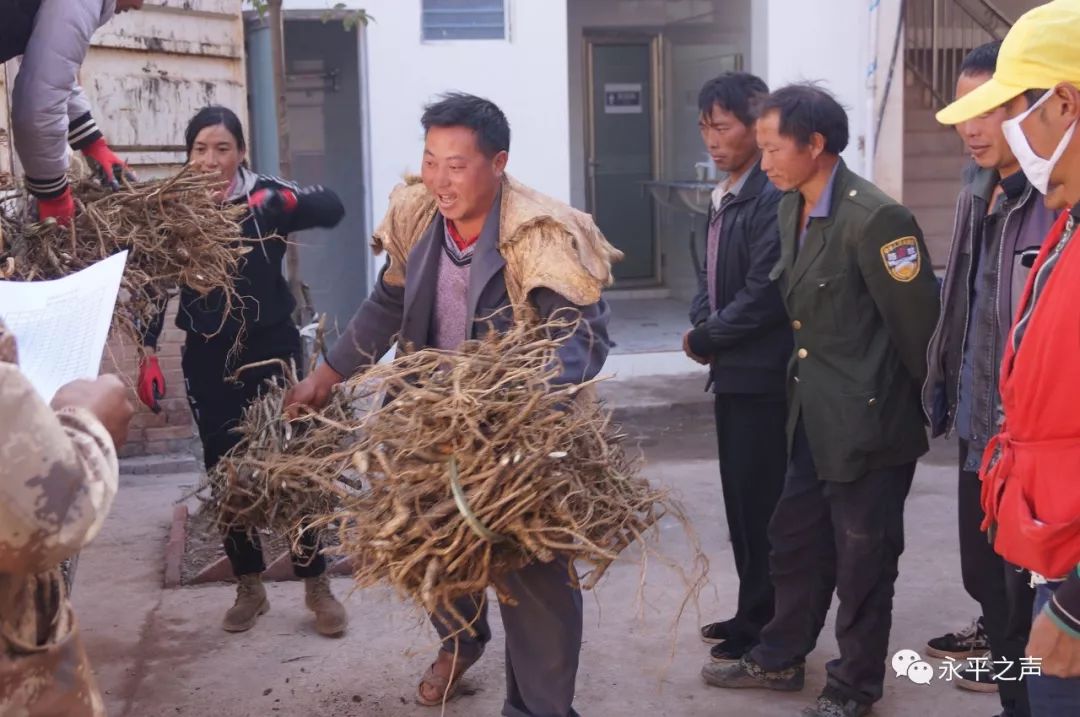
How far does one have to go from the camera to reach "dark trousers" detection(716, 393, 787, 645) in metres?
4.26

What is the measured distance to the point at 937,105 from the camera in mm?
10328

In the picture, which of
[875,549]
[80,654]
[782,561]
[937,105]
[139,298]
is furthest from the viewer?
[937,105]

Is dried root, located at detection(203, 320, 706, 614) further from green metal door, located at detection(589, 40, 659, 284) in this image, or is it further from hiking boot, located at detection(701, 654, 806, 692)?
green metal door, located at detection(589, 40, 659, 284)

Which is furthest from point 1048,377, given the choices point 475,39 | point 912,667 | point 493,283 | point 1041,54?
point 475,39

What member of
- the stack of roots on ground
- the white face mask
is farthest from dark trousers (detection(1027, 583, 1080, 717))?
the stack of roots on ground

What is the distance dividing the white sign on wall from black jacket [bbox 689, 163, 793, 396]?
280 inches

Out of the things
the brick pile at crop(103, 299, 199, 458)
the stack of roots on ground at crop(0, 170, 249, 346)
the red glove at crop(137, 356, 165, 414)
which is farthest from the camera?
the brick pile at crop(103, 299, 199, 458)

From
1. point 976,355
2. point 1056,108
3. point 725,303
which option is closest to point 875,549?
point 976,355

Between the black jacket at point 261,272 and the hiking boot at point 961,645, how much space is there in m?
2.60

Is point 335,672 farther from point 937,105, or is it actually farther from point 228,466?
point 937,105

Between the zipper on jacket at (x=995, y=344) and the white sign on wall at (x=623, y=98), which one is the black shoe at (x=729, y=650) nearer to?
the zipper on jacket at (x=995, y=344)

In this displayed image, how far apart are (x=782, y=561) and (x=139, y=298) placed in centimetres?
207

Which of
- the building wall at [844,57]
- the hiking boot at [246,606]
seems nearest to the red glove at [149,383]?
the hiking boot at [246,606]

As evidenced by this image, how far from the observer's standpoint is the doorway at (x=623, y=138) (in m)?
11.2
